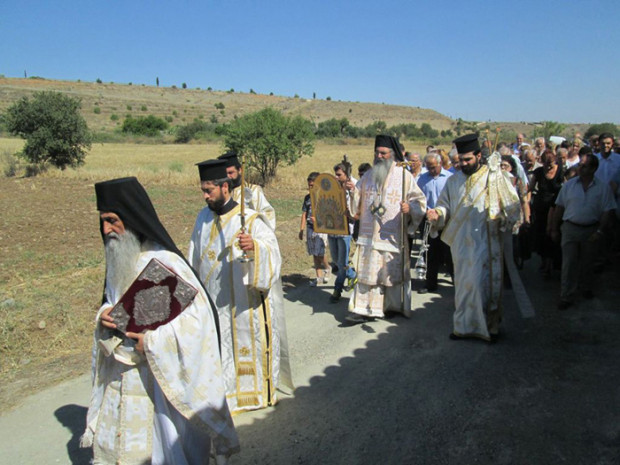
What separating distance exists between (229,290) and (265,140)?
17120 mm

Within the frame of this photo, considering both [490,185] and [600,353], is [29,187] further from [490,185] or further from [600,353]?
[600,353]

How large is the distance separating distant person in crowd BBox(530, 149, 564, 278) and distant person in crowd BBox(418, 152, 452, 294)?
1551 millimetres

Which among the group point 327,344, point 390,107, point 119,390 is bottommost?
point 327,344

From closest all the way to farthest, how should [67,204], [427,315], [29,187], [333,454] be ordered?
1. [333,454]
2. [427,315]
3. [67,204]
4. [29,187]

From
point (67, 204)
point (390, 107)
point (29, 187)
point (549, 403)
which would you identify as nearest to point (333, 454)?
point (549, 403)

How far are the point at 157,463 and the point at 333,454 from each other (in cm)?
143

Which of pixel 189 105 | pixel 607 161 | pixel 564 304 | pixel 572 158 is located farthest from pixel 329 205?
pixel 189 105

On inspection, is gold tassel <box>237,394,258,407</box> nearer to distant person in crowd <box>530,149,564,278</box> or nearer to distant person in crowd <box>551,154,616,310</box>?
distant person in crowd <box>551,154,616,310</box>

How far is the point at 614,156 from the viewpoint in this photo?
26.7 ft

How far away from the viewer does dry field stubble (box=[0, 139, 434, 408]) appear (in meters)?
5.52

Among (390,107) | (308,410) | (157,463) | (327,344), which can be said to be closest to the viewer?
(157,463)

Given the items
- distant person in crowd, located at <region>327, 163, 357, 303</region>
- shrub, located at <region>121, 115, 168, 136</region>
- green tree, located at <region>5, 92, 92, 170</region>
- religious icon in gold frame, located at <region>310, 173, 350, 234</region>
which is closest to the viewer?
religious icon in gold frame, located at <region>310, 173, 350, 234</region>

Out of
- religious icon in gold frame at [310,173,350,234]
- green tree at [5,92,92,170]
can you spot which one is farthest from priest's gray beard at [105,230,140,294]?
green tree at [5,92,92,170]

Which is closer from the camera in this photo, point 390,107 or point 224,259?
point 224,259
